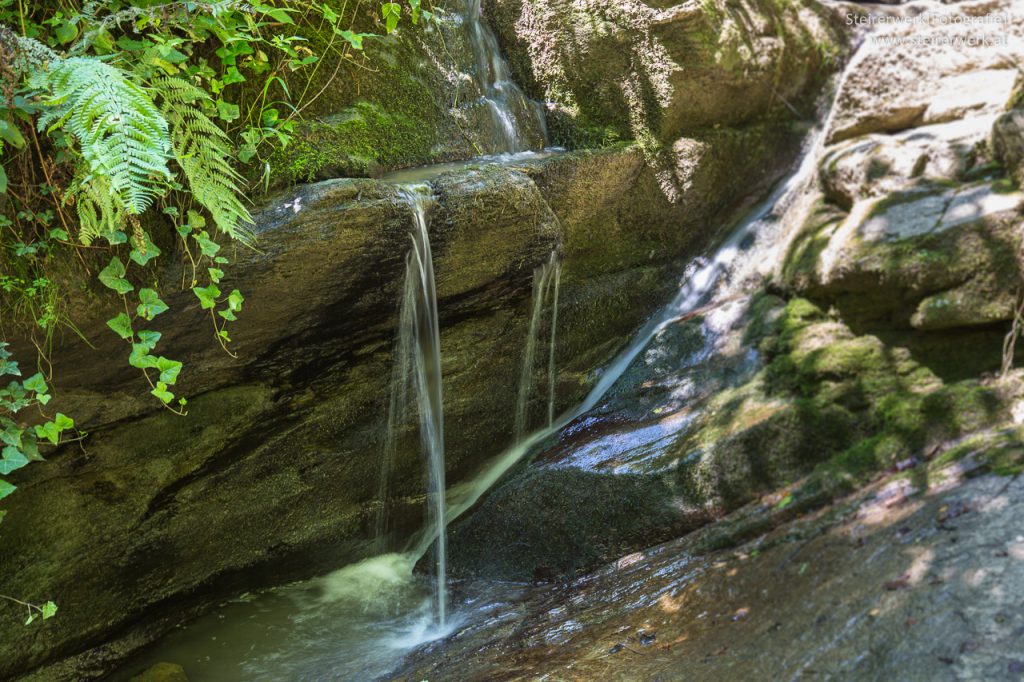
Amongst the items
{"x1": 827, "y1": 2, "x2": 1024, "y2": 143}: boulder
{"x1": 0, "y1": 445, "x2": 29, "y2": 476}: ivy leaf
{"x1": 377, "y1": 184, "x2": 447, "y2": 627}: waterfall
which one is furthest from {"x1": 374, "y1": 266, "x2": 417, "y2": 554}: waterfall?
{"x1": 827, "y1": 2, "x2": 1024, "y2": 143}: boulder

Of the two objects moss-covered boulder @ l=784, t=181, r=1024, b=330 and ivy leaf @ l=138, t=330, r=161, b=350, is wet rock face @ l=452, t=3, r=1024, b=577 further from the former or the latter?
ivy leaf @ l=138, t=330, r=161, b=350

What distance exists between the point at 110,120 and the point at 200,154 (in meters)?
0.72

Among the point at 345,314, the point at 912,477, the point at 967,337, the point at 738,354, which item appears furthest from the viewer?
the point at 738,354

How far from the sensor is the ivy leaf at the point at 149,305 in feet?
12.6

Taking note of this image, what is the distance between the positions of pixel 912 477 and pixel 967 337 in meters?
1.07

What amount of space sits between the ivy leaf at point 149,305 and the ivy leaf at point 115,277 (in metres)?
0.08

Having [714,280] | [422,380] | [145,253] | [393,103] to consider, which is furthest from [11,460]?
[714,280]

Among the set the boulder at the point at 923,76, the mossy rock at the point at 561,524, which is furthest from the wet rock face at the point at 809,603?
the boulder at the point at 923,76

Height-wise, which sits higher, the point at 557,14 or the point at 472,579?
the point at 557,14

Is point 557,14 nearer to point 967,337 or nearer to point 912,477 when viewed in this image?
point 967,337

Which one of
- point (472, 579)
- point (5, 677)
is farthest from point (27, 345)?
point (472, 579)

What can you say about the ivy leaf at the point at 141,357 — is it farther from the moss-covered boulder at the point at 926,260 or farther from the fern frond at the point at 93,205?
the moss-covered boulder at the point at 926,260

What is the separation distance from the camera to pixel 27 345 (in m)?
3.94

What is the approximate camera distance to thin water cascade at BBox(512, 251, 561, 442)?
573 centimetres
